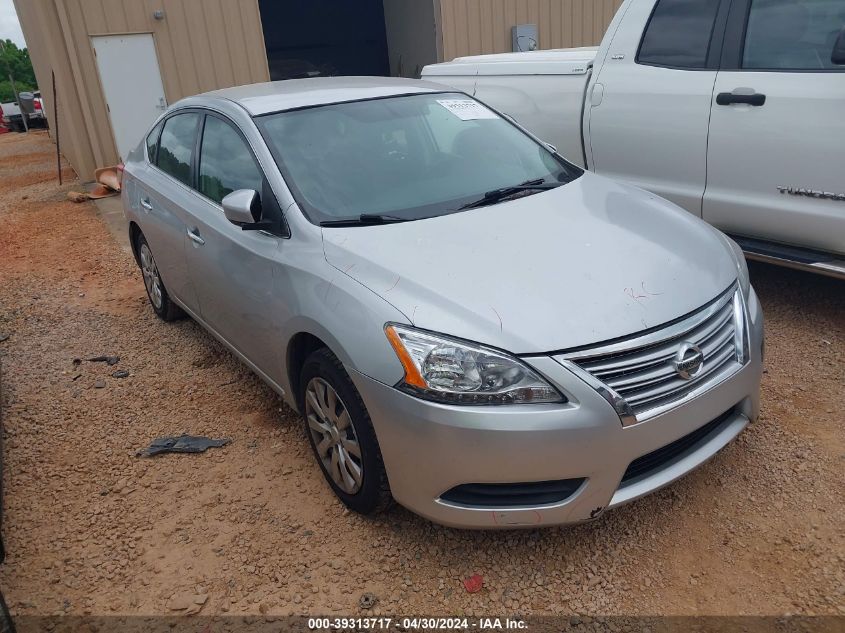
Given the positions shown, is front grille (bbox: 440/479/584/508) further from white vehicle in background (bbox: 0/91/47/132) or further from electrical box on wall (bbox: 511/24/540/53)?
white vehicle in background (bbox: 0/91/47/132)

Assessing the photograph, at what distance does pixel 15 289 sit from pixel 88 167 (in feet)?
16.9

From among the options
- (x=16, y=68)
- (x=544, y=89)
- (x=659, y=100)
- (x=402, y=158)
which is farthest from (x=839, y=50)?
(x=16, y=68)

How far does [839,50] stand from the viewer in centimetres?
356

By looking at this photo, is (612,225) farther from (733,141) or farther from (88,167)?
(88,167)

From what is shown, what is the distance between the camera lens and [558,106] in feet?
17.1

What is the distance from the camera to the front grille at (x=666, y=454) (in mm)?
2451

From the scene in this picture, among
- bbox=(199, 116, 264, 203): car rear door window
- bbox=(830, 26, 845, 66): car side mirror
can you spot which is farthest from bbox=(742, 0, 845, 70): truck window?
bbox=(199, 116, 264, 203): car rear door window

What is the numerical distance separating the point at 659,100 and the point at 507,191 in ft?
5.97

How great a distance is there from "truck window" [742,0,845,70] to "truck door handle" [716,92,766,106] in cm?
19

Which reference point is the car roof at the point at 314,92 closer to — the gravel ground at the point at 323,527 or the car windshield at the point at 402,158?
the car windshield at the point at 402,158

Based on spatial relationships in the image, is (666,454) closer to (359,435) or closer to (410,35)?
(359,435)

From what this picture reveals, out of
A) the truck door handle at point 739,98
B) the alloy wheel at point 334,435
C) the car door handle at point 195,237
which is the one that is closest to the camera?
the alloy wheel at point 334,435

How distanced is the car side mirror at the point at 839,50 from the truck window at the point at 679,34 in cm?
85

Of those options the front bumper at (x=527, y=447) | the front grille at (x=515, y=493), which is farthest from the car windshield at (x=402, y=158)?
the front grille at (x=515, y=493)
